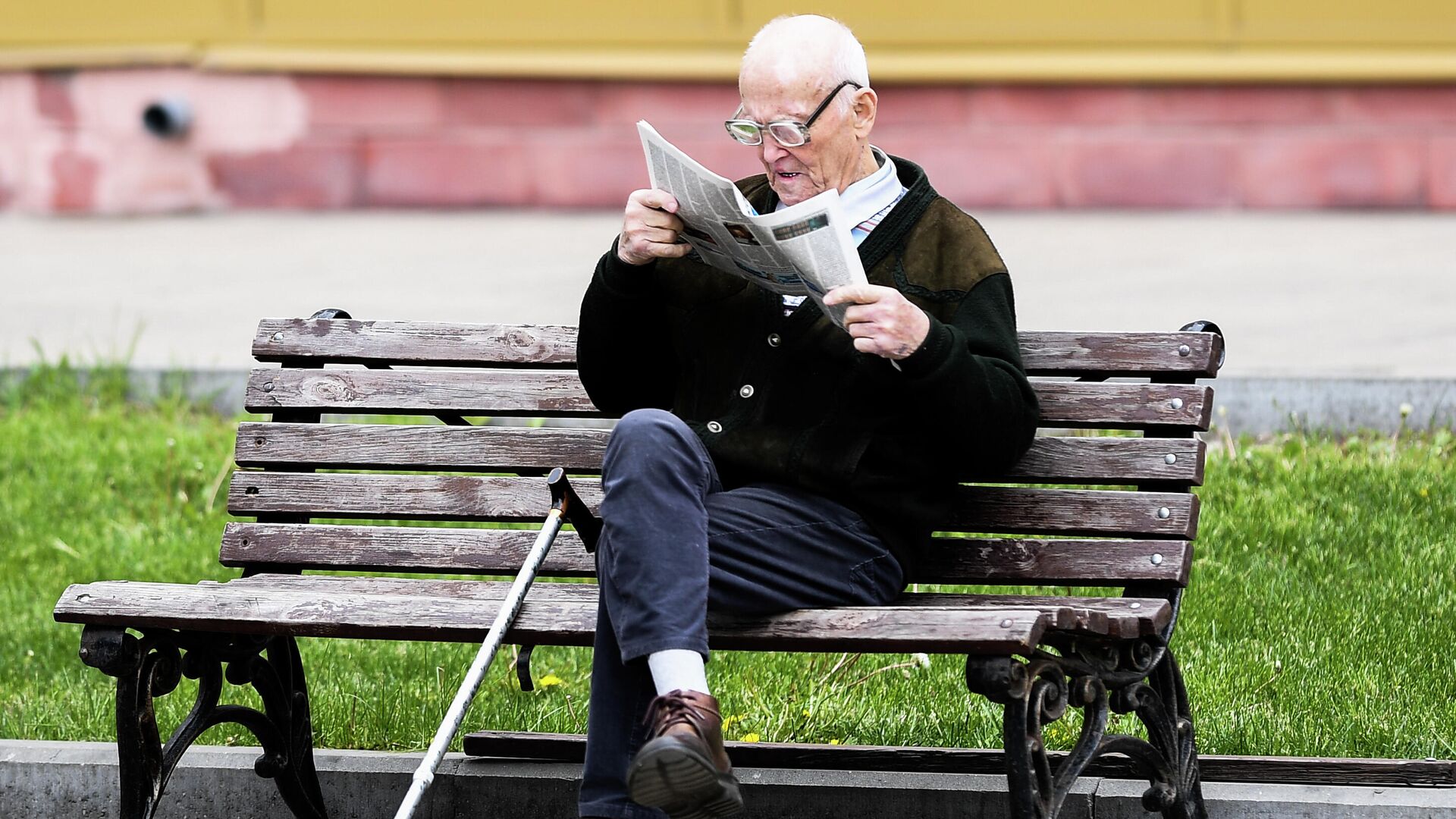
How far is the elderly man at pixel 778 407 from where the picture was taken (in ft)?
10.1

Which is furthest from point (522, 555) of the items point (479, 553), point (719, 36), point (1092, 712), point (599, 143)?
point (719, 36)

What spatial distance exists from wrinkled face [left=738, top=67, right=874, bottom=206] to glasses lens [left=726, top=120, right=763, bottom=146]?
2 centimetres

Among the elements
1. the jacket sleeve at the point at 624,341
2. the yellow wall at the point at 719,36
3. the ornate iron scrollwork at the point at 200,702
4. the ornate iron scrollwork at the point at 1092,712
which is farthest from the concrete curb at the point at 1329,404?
the yellow wall at the point at 719,36

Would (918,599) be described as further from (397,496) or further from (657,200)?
(397,496)

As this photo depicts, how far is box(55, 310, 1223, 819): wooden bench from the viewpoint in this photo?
310 cm

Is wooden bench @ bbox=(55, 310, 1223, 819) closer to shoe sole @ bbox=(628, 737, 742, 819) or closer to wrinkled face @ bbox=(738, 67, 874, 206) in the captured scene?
shoe sole @ bbox=(628, 737, 742, 819)

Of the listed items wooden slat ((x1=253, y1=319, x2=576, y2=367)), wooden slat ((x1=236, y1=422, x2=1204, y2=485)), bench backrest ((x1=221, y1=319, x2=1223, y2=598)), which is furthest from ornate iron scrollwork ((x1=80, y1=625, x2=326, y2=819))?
wooden slat ((x1=253, y1=319, x2=576, y2=367))

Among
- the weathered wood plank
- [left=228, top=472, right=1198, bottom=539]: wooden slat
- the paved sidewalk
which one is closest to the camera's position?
the weathered wood plank

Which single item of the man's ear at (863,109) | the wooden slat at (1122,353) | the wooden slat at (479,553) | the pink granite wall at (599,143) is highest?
the pink granite wall at (599,143)

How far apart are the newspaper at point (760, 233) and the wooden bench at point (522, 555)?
53cm

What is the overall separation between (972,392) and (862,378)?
0.26 meters

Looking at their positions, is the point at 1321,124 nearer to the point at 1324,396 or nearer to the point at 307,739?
the point at 1324,396

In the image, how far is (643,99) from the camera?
1088 cm

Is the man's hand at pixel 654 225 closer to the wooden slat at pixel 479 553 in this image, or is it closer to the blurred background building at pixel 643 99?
the wooden slat at pixel 479 553
